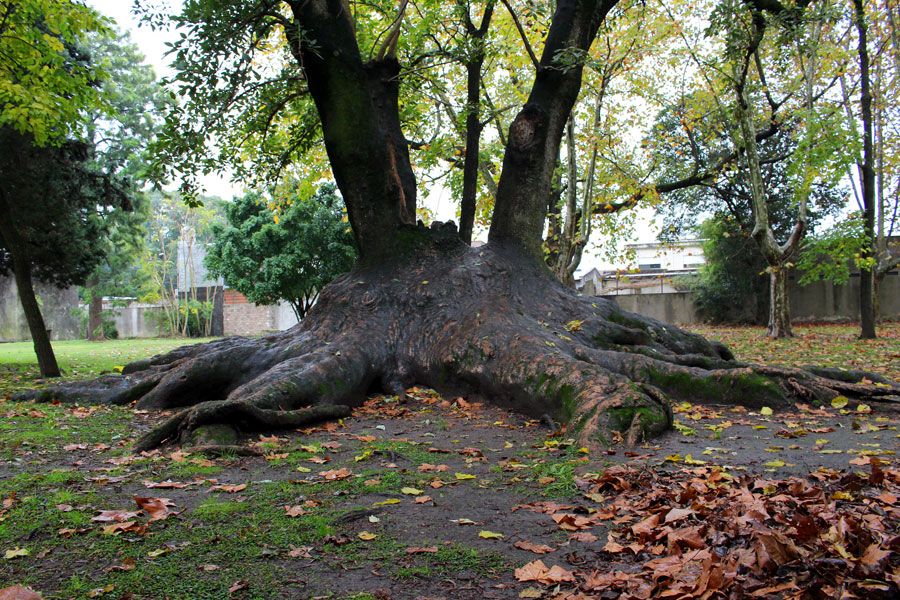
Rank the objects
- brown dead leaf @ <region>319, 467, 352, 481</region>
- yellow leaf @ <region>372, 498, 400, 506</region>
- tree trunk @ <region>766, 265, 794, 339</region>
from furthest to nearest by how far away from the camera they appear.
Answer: tree trunk @ <region>766, 265, 794, 339</region> → brown dead leaf @ <region>319, 467, 352, 481</region> → yellow leaf @ <region>372, 498, 400, 506</region>

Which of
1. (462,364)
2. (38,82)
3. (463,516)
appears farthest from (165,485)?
(38,82)

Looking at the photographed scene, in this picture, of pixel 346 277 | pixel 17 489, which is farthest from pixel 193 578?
pixel 346 277

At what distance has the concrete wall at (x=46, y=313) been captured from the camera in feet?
112

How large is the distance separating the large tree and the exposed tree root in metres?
0.02

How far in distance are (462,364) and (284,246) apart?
62.1ft

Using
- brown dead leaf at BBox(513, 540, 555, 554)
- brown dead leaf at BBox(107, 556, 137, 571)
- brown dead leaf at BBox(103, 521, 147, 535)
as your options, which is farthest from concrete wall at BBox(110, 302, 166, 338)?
brown dead leaf at BBox(513, 540, 555, 554)

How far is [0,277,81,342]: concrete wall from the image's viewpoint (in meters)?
34.2

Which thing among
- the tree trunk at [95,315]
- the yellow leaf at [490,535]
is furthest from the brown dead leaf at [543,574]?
the tree trunk at [95,315]

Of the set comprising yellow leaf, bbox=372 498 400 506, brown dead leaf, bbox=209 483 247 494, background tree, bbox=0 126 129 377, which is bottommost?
brown dead leaf, bbox=209 483 247 494

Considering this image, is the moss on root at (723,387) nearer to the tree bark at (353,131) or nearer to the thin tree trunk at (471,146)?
the tree bark at (353,131)

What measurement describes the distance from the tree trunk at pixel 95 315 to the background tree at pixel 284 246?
13.4m

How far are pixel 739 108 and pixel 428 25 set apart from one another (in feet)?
28.2

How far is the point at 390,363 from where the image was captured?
810 centimetres

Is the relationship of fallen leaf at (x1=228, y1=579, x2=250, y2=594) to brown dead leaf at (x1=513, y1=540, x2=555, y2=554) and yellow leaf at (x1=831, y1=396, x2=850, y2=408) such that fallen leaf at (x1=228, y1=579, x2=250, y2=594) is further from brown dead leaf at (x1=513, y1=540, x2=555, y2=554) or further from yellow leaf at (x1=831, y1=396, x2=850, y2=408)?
yellow leaf at (x1=831, y1=396, x2=850, y2=408)
